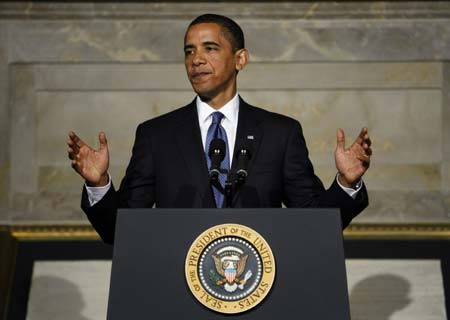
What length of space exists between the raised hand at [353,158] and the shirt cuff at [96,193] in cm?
67

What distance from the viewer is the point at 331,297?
264 centimetres

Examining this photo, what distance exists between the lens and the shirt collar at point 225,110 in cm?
338

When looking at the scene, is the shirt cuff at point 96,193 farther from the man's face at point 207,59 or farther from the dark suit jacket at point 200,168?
the man's face at point 207,59

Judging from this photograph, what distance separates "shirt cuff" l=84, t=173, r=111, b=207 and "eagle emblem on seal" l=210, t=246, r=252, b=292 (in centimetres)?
55

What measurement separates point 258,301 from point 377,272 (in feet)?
8.91

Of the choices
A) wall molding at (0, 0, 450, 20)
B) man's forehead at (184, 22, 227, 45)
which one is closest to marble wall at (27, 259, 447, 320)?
wall molding at (0, 0, 450, 20)

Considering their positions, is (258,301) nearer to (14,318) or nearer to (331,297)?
(331,297)

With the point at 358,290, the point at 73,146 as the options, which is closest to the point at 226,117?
the point at 73,146

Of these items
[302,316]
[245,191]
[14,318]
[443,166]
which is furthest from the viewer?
[443,166]

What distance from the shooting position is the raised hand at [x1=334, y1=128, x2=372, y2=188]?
2.96m

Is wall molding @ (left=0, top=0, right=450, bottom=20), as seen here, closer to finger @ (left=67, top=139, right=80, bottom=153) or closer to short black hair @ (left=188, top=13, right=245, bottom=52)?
short black hair @ (left=188, top=13, right=245, bottom=52)

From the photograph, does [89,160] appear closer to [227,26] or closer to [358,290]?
[227,26]

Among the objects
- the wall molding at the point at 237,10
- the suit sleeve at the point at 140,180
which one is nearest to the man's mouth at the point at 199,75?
the suit sleeve at the point at 140,180

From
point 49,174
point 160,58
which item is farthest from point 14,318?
point 160,58
